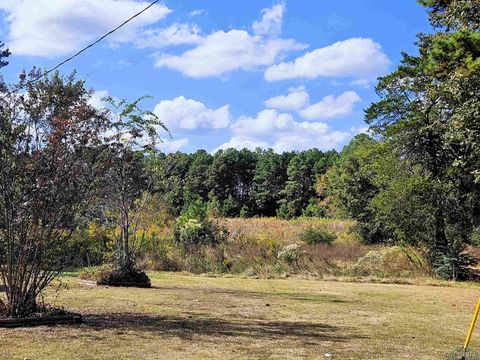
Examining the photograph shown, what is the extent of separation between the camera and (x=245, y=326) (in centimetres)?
800

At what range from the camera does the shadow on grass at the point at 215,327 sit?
284 inches

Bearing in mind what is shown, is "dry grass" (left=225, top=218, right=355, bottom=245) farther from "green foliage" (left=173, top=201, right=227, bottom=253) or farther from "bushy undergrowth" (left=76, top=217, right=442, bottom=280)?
"bushy undergrowth" (left=76, top=217, right=442, bottom=280)

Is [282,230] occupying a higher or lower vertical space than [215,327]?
higher

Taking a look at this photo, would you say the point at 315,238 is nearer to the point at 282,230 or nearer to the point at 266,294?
the point at 282,230

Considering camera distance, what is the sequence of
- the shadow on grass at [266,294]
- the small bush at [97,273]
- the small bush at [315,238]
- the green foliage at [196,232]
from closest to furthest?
the shadow on grass at [266,294]
the small bush at [97,273]
the green foliage at [196,232]
the small bush at [315,238]

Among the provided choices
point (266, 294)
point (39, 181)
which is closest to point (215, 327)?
point (39, 181)

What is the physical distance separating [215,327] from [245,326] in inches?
19.6

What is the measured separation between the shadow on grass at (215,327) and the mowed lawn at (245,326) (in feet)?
0.05

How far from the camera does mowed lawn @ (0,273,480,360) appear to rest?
6.05 metres

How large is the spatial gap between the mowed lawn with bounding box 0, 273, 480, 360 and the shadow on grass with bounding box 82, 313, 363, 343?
15mm

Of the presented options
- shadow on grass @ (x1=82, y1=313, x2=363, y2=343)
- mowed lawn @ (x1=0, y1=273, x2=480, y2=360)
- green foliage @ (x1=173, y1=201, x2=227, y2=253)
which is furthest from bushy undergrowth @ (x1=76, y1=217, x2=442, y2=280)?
shadow on grass @ (x1=82, y1=313, x2=363, y2=343)

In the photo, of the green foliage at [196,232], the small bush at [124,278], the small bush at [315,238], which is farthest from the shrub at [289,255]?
the small bush at [124,278]

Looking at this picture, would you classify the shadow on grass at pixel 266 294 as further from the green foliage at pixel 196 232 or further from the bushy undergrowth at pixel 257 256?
the green foliage at pixel 196 232

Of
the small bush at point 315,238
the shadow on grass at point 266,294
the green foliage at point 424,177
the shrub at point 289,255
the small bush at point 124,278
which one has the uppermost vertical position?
the green foliage at point 424,177
